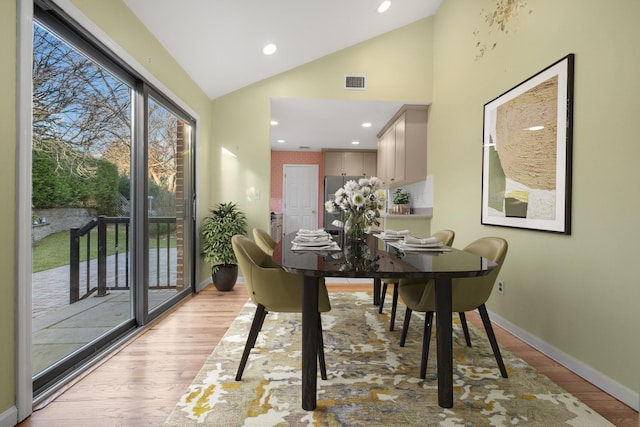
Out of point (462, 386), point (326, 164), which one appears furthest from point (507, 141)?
point (326, 164)

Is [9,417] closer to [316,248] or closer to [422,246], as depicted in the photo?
[316,248]

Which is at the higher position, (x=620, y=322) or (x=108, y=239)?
(x=108, y=239)

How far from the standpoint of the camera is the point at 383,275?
136 cm

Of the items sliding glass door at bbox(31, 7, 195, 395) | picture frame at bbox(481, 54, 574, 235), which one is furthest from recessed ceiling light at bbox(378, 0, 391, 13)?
sliding glass door at bbox(31, 7, 195, 395)

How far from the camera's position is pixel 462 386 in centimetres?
182

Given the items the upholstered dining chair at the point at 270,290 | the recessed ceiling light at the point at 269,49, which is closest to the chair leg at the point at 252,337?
the upholstered dining chair at the point at 270,290

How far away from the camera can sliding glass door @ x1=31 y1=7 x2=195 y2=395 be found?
178 centimetres

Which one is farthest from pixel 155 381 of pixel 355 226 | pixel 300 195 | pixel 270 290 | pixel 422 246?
pixel 300 195

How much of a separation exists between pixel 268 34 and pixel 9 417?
3360mm

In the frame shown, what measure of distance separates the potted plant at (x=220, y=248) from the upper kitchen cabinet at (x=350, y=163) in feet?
12.6

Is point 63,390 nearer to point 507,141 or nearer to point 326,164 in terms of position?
point 507,141

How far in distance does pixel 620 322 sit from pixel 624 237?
44 centimetres

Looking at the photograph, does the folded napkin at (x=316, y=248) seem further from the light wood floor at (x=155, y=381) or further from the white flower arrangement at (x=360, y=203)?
the light wood floor at (x=155, y=381)

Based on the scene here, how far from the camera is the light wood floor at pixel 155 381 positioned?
1570mm
